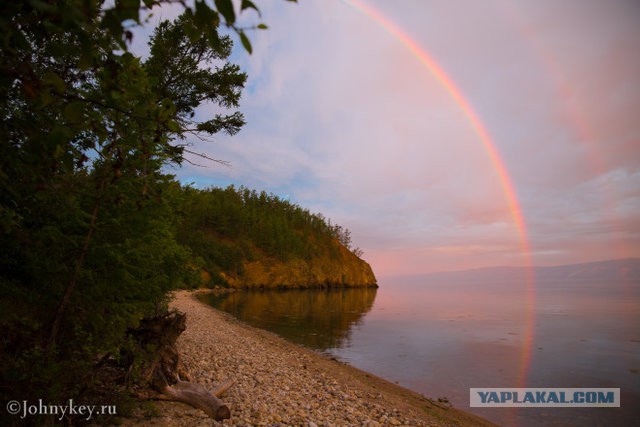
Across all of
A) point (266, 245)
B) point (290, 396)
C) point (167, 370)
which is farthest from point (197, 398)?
point (266, 245)

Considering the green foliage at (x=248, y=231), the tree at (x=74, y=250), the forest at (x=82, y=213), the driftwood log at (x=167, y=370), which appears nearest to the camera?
the forest at (x=82, y=213)

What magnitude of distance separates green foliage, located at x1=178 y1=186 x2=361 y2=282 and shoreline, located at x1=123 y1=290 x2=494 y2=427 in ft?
241

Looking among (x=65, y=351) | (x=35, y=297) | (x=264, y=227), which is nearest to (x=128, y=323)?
(x=65, y=351)

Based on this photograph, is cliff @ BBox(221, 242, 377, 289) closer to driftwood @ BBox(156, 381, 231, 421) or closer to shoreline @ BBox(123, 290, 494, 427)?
shoreline @ BBox(123, 290, 494, 427)

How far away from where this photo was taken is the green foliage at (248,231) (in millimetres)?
93875

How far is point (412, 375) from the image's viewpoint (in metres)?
18.5

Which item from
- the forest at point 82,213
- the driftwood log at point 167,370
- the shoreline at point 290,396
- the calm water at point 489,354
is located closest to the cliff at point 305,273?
the calm water at point 489,354

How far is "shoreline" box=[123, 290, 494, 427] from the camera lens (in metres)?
7.38

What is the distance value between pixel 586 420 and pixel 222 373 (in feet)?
42.9

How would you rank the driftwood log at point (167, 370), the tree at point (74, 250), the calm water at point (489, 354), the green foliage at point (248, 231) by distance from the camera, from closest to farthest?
the tree at point (74, 250)
the driftwood log at point (167, 370)
the calm water at point (489, 354)
the green foliage at point (248, 231)

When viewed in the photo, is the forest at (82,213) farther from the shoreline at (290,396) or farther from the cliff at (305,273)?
the cliff at (305,273)

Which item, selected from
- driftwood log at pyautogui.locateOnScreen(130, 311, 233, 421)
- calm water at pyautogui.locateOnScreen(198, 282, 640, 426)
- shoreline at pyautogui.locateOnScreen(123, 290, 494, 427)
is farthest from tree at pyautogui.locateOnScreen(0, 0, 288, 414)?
calm water at pyautogui.locateOnScreen(198, 282, 640, 426)

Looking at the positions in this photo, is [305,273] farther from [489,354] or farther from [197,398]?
[197,398]

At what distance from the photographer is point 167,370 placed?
7543mm
